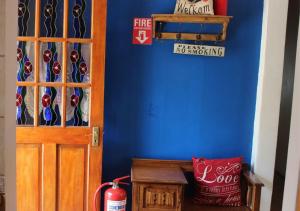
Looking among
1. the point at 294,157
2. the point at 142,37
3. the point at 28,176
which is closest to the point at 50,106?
the point at 28,176

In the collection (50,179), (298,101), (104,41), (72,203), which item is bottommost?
(72,203)

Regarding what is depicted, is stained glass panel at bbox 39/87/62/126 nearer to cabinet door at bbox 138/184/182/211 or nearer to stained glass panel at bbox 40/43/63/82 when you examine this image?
stained glass panel at bbox 40/43/63/82

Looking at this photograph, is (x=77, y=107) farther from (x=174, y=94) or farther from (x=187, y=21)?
(x=187, y=21)

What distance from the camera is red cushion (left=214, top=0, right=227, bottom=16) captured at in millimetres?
2479

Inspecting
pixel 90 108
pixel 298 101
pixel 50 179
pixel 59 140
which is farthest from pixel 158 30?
pixel 298 101

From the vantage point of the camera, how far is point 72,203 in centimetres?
242

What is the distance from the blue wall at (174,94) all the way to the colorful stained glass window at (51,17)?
1.21 ft

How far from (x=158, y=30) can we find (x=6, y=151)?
5.98 feet

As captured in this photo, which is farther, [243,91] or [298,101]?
[243,91]

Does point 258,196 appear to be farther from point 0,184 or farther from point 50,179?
point 0,184

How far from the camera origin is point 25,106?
2373 millimetres

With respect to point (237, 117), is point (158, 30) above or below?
above

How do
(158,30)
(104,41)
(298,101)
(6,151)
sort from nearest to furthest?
(6,151)
(298,101)
(104,41)
(158,30)

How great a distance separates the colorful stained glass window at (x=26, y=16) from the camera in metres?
2.32
